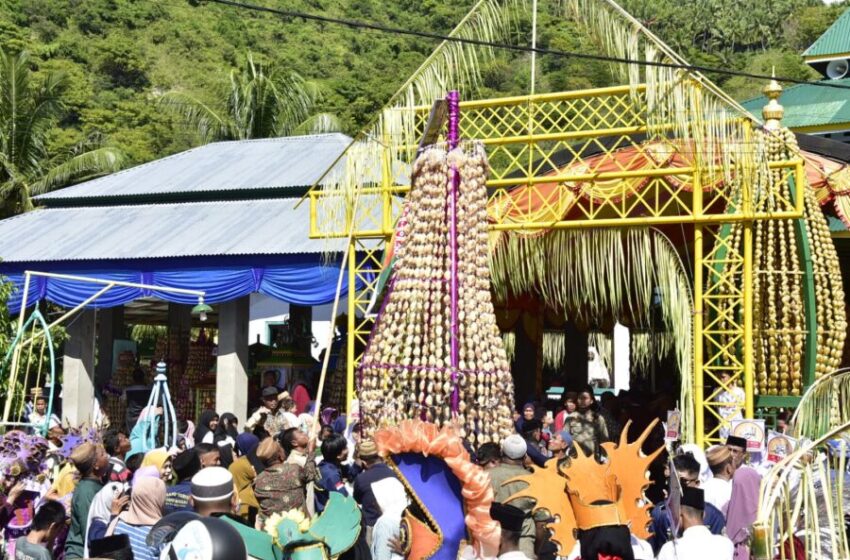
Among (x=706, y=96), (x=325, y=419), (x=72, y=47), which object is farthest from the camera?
(x=72, y=47)

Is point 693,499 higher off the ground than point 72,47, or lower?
lower

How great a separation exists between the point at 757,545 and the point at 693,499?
4.57ft

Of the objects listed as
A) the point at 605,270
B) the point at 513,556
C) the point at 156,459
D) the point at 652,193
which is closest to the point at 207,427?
the point at 156,459

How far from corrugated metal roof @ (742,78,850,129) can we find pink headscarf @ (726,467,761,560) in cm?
1993

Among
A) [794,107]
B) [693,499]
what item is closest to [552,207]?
[693,499]

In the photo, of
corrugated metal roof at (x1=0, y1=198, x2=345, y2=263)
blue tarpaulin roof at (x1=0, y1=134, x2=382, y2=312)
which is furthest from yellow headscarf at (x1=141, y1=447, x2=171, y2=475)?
corrugated metal roof at (x1=0, y1=198, x2=345, y2=263)

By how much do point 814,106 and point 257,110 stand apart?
16290 mm

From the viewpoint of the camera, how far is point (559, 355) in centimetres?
2406

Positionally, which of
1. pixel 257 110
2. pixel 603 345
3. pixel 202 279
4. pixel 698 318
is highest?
pixel 257 110

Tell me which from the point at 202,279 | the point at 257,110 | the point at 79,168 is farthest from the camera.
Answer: the point at 257,110

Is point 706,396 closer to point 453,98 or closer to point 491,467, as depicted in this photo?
point 453,98

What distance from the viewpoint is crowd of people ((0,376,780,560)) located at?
6109 mm

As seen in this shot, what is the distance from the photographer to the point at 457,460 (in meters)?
6.60

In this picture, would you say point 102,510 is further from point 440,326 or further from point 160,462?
point 440,326
